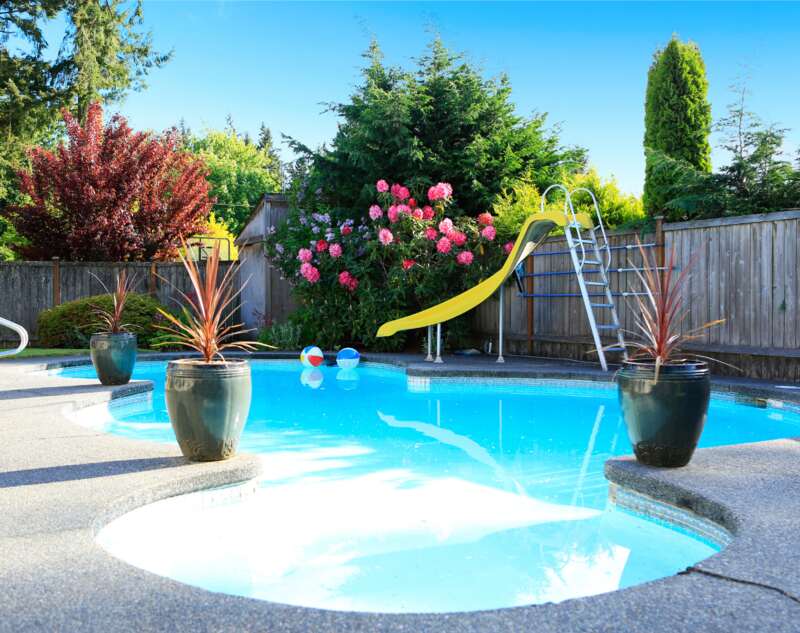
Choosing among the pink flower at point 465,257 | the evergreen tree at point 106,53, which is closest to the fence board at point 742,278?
the pink flower at point 465,257

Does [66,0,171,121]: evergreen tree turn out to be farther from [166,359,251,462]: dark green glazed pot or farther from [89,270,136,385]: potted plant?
[166,359,251,462]: dark green glazed pot

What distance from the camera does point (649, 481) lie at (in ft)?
12.4

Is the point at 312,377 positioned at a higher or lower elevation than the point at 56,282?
lower

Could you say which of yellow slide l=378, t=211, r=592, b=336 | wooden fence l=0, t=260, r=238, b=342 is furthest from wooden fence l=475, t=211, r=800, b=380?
wooden fence l=0, t=260, r=238, b=342

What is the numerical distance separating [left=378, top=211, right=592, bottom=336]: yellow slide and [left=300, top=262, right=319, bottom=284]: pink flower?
2.01 meters

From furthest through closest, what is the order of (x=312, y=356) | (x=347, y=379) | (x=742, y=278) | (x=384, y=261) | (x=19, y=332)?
(x=384, y=261)
(x=312, y=356)
(x=347, y=379)
(x=742, y=278)
(x=19, y=332)

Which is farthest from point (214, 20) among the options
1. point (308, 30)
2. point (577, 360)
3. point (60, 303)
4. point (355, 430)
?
point (355, 430)

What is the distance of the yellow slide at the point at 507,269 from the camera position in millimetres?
9508

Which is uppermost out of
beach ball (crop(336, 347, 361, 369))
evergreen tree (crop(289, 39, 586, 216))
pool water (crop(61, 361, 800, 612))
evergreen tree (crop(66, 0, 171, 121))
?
evergreen tree (crop(66, 0, 171, 121))

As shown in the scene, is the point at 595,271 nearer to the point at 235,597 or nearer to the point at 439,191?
the point at 439,191

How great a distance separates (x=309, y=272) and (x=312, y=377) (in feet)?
7.63

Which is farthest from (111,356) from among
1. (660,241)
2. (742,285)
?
(742,285)

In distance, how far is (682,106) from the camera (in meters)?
13.6

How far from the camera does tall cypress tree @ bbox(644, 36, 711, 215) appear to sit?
44.6ft
